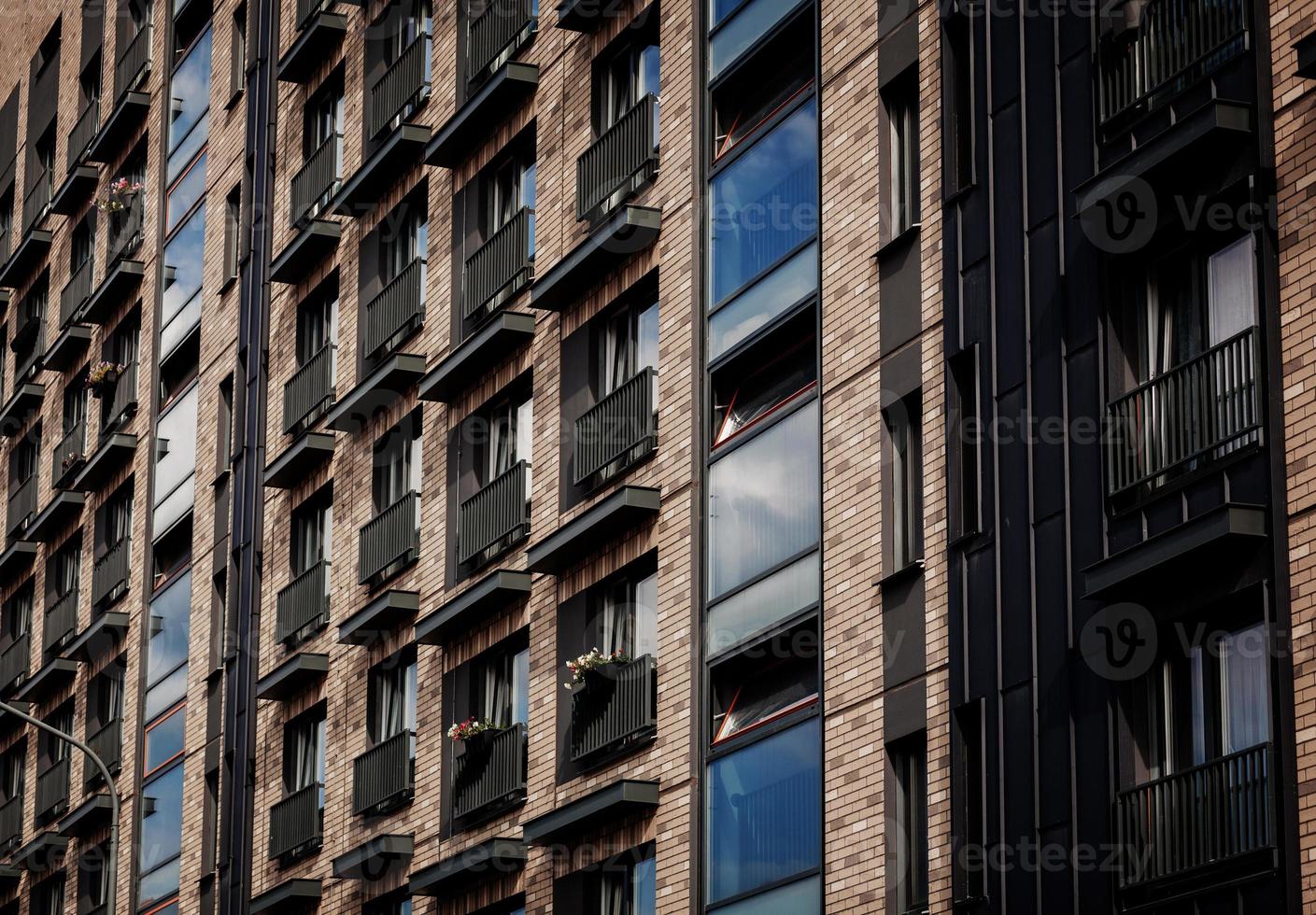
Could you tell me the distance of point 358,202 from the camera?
36.8 metres

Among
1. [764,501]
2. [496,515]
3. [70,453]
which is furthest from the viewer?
[70,453]

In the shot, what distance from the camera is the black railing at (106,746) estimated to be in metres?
43.2

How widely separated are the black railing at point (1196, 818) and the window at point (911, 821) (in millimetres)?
3314

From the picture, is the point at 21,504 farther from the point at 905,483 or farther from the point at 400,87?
the point at 905,483

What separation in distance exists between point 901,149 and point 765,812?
6756mm

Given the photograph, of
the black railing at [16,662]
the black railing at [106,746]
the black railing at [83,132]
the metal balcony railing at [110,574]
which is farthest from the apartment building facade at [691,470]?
the black railing at [83,132]

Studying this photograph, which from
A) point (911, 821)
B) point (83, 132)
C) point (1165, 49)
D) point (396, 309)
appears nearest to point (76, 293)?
point (83, 132)

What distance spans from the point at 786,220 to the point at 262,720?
47.1 ft

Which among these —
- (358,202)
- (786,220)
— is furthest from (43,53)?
(786,220)

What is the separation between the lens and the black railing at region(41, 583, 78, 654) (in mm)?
46594

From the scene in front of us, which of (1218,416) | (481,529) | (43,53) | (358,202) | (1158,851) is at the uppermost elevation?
(43,53)

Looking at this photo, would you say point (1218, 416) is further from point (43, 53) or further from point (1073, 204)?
point (43, 53)

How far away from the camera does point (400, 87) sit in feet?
118

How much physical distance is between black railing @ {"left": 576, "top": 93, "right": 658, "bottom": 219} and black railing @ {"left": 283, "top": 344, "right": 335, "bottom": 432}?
7.59 m
